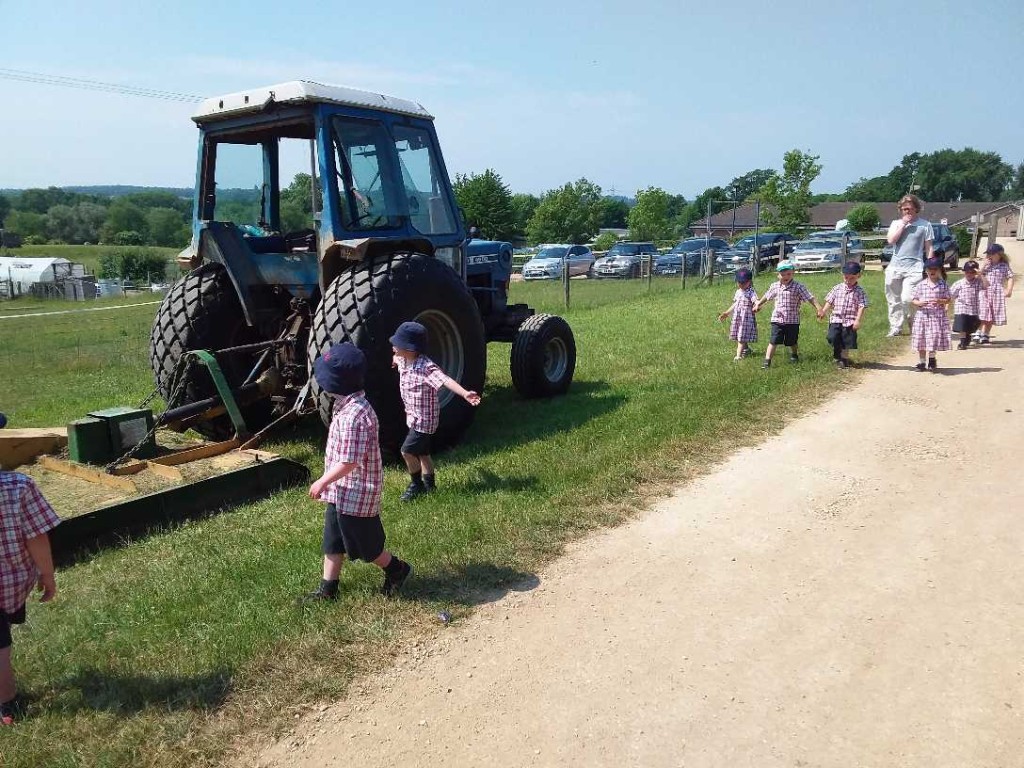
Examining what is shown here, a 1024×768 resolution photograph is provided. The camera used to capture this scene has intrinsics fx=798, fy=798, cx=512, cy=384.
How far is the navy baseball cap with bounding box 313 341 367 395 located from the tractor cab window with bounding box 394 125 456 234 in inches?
119

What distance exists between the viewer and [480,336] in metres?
6.62

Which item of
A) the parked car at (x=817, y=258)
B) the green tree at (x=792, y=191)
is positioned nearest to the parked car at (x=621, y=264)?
the parked car at (x=817, y=258)

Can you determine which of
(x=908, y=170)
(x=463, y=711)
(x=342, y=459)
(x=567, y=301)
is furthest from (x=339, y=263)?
(x=908, y=170)

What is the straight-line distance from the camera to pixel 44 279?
180ft

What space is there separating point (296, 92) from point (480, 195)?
122 ft

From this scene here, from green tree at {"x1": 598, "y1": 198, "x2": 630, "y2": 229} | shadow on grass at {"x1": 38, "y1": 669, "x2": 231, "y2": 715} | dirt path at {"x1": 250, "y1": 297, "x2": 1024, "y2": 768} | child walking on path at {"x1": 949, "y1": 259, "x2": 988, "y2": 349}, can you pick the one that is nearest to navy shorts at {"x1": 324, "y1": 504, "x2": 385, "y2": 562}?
dirt path at {"x1": 250, "y1": 297, "x2": 1024, "y2": 768}

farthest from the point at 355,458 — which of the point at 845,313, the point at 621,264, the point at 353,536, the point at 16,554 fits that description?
the point at 621,264

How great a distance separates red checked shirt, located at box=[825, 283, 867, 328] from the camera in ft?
29.5

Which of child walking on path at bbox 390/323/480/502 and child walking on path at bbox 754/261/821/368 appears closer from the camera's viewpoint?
child walking on path at bbox 390/323/480/502

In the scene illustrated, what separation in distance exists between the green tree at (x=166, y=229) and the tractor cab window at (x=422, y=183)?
9480cm

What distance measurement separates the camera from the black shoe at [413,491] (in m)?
5.31

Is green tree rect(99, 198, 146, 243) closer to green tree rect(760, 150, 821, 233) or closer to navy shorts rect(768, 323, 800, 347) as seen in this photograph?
green tree rect(760, 150, 821, 233)

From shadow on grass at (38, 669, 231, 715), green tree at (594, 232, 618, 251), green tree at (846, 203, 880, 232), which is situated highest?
green tree at (846, 203, 880, 232)

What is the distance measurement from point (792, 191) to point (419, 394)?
49.4m
